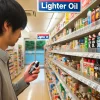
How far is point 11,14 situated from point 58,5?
6.58 ft

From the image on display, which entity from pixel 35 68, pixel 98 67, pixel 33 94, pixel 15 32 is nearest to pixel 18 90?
pixel 35 68

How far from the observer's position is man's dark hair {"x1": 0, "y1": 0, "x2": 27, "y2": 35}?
104cm

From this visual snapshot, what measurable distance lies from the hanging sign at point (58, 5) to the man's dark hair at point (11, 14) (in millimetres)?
1883

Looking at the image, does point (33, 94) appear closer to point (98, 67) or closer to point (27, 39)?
point (98, 67)

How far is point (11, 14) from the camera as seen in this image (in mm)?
1053

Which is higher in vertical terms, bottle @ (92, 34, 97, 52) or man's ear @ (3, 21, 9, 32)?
man's ear @ (3, 21, 9, 32)

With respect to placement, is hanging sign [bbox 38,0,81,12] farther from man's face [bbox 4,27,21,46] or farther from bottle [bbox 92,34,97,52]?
man's face [bbox 4,27,21,46]

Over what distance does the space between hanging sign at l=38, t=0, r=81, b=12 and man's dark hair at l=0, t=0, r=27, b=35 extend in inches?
74.1

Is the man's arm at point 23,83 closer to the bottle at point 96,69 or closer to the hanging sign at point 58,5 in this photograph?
the bottle at point 96,69

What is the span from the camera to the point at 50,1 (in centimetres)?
300

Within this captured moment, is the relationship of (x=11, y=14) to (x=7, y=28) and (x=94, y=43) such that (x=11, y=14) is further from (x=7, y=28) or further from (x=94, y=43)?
(x=94, y=43)

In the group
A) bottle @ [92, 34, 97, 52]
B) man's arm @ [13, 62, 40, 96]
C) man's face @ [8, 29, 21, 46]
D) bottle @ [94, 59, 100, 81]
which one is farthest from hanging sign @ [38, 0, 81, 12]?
man's face @ [8, 29, 21, 46]

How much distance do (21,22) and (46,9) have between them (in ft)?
6.43

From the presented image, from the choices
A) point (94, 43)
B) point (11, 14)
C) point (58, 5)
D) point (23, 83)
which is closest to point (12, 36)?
point (11, 14)
